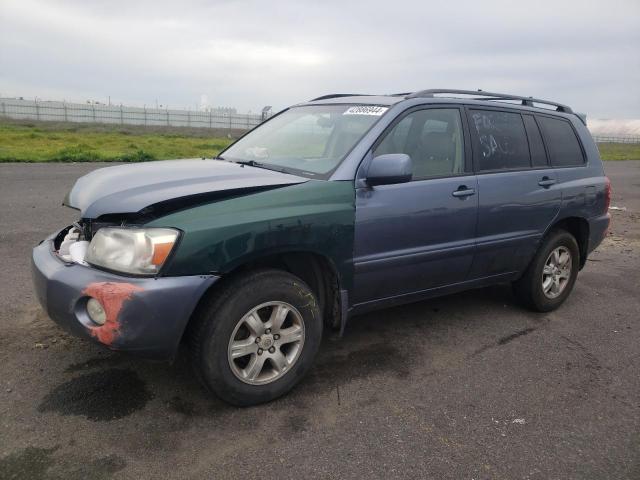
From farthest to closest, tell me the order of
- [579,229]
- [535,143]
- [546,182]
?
[579,229], [535,143], [546,182]

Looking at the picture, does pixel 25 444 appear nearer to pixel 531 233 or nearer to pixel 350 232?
pixel 350 232

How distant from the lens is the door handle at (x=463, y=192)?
3654 mm

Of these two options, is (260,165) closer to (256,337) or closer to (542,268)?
(256,337)

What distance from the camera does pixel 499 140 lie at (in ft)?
13.5

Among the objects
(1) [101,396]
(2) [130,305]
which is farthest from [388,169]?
(1) [101,396]

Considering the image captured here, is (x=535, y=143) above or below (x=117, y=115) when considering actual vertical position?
below

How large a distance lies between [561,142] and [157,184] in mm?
3511

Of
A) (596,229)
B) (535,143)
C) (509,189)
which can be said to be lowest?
(596,229)

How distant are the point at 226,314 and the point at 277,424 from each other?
641 millimetres

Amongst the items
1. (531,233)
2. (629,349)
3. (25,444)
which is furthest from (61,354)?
(629,349)

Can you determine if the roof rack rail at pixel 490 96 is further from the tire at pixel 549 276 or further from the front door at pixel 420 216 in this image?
the tire at pixel 549 276

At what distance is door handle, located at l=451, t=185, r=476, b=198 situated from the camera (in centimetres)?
365

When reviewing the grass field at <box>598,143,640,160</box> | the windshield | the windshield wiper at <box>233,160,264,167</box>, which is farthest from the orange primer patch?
the grass field at <box>598,143,640,160</box>

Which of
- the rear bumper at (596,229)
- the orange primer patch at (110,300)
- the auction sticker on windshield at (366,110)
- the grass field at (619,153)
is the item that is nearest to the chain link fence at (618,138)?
the grass field at (619,153)
